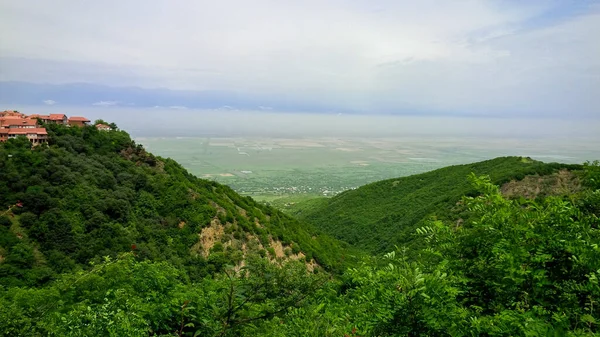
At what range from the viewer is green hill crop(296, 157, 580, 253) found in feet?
105

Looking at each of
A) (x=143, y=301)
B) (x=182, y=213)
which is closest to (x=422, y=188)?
(x=182, y=213)

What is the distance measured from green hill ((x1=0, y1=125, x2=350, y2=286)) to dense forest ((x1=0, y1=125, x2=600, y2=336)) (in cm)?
9

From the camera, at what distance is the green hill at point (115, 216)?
14562mm

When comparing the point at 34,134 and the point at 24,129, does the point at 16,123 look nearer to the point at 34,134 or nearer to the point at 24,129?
the point at 24,129

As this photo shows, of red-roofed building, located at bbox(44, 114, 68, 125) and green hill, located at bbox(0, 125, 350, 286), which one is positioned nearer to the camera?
green hill, located at bbox(0, 125, 350, 286)

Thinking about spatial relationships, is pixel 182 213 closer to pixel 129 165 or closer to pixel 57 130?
pixel 129 165

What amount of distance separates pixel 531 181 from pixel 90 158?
36.1 m

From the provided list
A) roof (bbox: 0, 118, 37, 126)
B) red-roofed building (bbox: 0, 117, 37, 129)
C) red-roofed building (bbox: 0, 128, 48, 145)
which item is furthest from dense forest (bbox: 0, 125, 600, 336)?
roof (bbox: 0, 118, 37, 126)

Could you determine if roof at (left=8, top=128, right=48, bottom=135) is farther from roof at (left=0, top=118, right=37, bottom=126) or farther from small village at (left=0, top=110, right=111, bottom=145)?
roof at (left=0, top=118, right=37, bottom=126)

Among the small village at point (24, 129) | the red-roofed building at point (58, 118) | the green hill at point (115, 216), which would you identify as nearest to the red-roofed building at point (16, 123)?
the small village at point (24, 129)

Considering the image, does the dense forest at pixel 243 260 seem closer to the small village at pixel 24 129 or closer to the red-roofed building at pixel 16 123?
the small village at pixel 24 129

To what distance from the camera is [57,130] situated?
22.8 metres

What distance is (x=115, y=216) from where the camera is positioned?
58.5 feet

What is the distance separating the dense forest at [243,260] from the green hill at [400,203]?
63 cm
